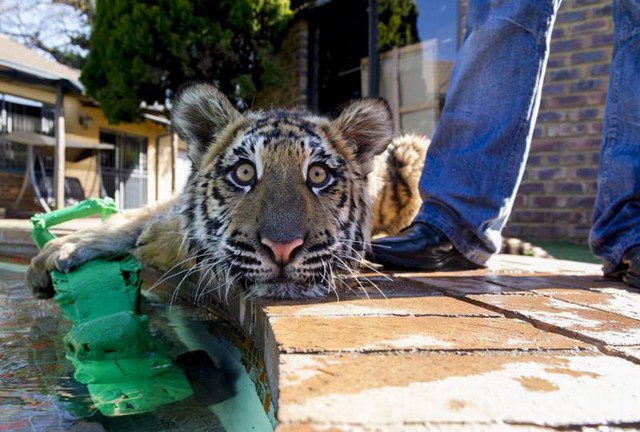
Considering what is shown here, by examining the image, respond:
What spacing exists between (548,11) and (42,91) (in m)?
15.2

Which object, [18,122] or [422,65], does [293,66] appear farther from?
[18,122]

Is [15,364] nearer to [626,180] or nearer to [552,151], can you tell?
[626,180]

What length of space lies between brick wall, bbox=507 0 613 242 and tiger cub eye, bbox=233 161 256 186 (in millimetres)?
5690

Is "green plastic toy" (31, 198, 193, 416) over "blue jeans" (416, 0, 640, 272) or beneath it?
beneath

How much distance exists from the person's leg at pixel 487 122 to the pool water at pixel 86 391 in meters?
0.99

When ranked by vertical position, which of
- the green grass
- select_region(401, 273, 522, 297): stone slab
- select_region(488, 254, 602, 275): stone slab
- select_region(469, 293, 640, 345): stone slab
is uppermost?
select_region(401, 273, 522, 297): stone slab

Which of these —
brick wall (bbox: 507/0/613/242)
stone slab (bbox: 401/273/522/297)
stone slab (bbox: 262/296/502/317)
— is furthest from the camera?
brick wall (bbox: 507/0/613/242)

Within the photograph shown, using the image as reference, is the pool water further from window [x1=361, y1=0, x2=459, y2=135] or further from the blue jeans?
window [x1=361, y1=0, x2=459, y2=135]

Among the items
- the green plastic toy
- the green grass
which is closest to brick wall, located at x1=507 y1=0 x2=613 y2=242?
the green grass

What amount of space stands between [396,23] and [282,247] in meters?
7.84

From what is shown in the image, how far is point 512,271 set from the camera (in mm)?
2920

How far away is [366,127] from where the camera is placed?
2.55 m

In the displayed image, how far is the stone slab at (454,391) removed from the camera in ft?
2.56

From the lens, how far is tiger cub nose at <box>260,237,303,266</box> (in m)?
1.75
